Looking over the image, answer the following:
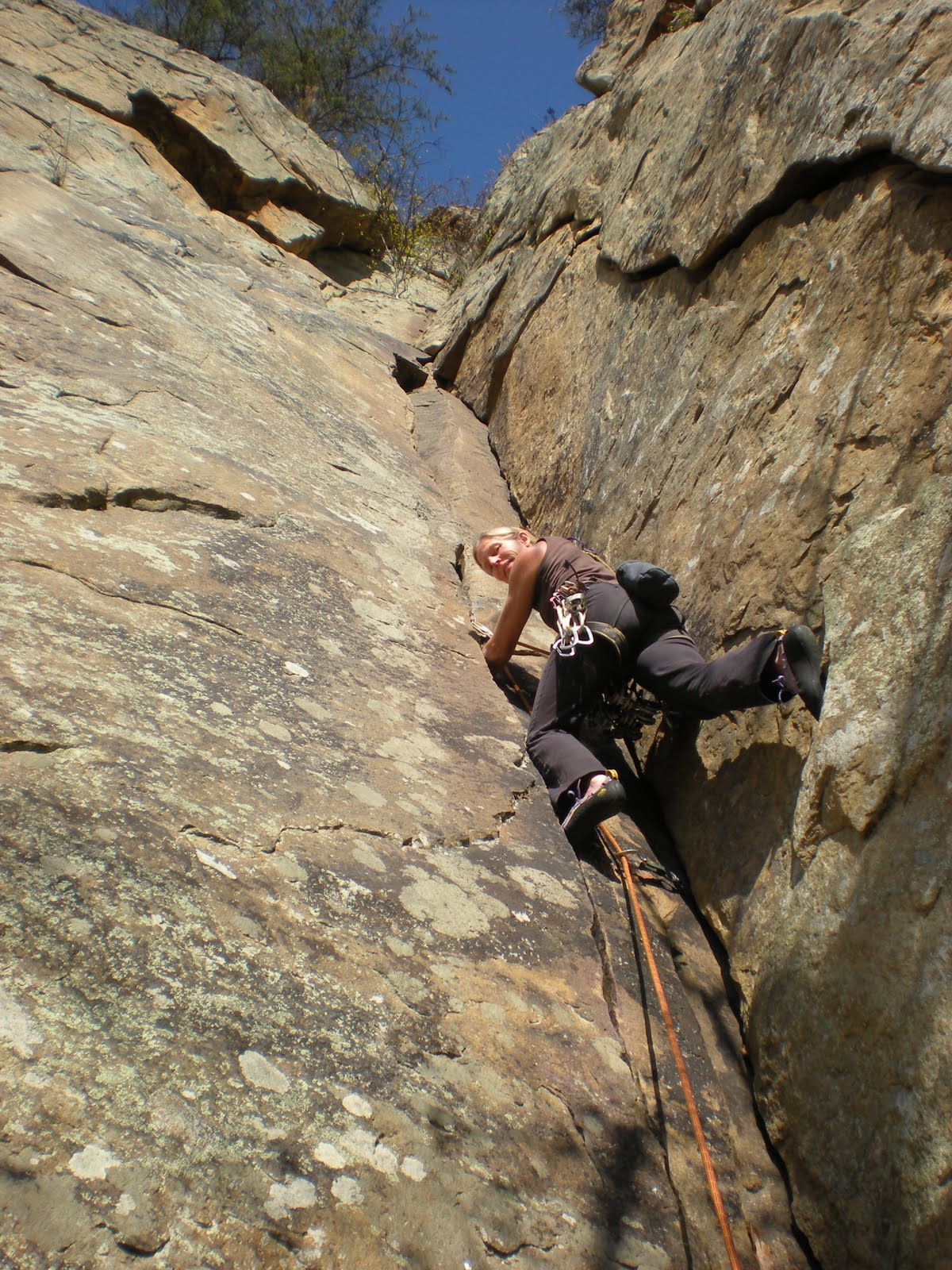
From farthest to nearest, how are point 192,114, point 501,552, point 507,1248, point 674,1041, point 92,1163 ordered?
point 192,114 → point 501,552 → point 674,1041 → point 507,1248 → point 92,1163

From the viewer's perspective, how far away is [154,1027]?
1422 millimetres

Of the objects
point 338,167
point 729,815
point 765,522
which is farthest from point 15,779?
point 338,167

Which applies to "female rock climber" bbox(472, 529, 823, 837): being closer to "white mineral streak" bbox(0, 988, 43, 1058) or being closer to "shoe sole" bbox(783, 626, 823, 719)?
"shoe sole" bbox(783, 626, 823, 719)

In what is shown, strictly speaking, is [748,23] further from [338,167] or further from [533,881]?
[338,167]

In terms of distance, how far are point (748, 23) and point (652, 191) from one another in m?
0.79

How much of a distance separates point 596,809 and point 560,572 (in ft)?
3.65

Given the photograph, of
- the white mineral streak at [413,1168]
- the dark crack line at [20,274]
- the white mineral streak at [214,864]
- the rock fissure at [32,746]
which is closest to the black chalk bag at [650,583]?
the white mineral streak at [214,864]

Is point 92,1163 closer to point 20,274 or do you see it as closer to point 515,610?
point 515,610

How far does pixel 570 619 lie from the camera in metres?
3.21

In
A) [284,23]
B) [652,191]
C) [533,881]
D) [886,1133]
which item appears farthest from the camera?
[284,23]

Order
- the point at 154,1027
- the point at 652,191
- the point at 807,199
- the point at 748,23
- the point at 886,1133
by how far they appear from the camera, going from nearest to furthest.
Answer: the point at 154,1027
the point at 886,1133
the point at 807,199
the point at 748,23
the point at 652,191

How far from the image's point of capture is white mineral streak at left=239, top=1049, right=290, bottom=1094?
144 centimetres

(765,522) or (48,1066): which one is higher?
(765,522)

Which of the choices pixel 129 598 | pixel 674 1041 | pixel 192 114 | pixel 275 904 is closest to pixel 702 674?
pixel 674 1041
